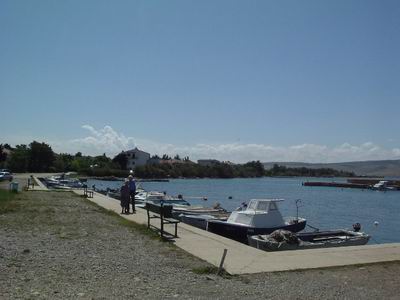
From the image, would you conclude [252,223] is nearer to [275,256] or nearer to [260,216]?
[260,216]

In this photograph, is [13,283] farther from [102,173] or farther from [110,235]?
[102,173]

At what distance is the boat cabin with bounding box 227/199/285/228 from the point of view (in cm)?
2392

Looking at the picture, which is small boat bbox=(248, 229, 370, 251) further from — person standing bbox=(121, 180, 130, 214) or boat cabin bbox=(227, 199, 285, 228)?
person standing bbox=(121, 180, 130, 214)

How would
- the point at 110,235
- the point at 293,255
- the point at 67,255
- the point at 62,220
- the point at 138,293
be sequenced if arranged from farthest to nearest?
the point at 62,220, the point at 110,235, the point at 293,255, the point at 67,255, the point at 138,293

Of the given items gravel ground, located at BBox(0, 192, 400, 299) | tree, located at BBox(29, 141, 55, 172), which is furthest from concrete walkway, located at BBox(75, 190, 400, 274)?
tree, located at BBox(29, 141, 55, 172)

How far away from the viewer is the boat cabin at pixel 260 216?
78.5ft

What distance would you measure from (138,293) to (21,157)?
132 metres

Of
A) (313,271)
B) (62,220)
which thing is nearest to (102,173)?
(62,220)

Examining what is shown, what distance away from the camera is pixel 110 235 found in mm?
15812

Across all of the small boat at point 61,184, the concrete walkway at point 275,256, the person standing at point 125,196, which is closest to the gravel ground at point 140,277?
the concrete walkway at point 275,256

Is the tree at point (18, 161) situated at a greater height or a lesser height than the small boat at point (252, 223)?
greater

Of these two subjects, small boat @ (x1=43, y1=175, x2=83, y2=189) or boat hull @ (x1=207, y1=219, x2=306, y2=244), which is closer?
boat hull @ (x1=207, y1=219, x2=306, y2=244)

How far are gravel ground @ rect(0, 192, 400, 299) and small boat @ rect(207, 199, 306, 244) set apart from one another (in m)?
9.80

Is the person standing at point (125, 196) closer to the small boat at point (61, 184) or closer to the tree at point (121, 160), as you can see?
the small boat at point (61, 184)
